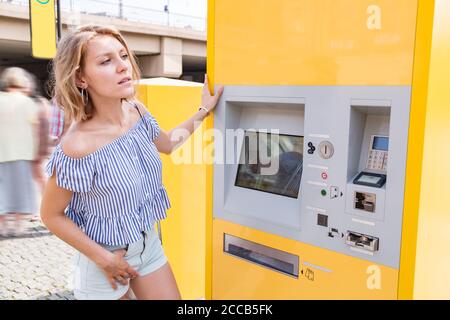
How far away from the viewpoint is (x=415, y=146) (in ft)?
5.19

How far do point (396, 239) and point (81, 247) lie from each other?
121 cm

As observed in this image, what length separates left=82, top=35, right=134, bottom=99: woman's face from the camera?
5.79ft

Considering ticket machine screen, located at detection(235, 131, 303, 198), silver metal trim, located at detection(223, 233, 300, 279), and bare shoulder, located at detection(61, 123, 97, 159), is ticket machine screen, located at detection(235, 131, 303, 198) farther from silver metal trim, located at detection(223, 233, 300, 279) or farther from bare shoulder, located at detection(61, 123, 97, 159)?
bare shoulder, located at detection(61, 123, 97, 159)

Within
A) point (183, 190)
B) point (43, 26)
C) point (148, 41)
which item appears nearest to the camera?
point (183, 190)

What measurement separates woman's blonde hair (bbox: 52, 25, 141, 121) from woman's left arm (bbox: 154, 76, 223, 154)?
48 centimetres

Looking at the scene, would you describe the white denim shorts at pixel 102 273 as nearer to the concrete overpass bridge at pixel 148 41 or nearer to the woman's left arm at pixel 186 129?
the woman's left arm at pixel 186 129

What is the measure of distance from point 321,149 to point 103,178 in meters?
0.88

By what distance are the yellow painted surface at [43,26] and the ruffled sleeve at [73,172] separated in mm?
4437

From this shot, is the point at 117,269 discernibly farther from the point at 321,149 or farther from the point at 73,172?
the point at 321,149

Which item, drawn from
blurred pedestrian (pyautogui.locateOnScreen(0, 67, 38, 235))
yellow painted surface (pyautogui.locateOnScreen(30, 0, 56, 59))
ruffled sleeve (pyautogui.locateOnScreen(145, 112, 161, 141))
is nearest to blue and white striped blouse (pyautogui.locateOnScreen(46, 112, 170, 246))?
ruffled sleeve (pyautogui.locateOnScreen(145, 112, 161, 141))

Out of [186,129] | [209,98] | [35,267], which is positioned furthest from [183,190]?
[35,267]
